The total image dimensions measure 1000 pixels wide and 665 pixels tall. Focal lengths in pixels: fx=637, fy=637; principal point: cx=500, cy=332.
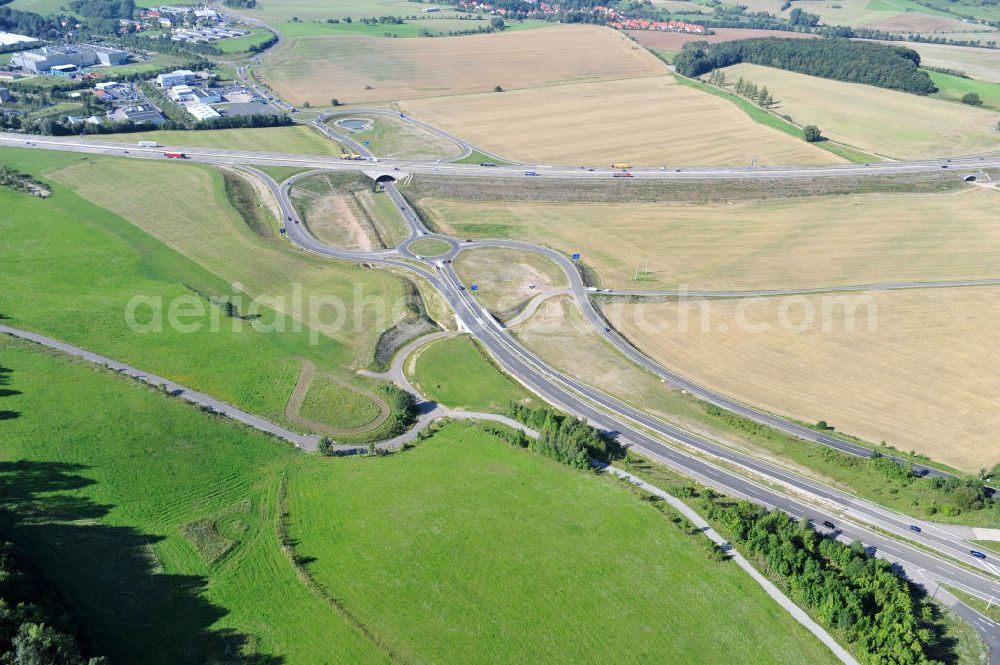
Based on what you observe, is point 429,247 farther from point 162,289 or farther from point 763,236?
point 763,236

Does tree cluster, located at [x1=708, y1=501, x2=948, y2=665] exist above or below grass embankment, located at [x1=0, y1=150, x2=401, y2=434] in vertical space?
below

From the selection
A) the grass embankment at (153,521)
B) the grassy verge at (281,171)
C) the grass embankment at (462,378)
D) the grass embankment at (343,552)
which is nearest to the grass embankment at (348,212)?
the grassy verge at (281,171)

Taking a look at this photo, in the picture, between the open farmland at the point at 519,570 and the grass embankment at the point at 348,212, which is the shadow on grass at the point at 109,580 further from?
the grass embankment at the point at 348,212

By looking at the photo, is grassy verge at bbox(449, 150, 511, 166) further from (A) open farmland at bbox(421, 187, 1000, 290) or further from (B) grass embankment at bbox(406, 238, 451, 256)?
(B) grass embankment at bbox(406, 238, 451, 256)

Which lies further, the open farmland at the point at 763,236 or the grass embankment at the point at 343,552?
the open farmland at the point at 763,236

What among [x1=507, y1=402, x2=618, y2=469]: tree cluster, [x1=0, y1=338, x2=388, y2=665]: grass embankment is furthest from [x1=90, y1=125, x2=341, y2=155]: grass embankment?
[x1=507, y1=402, x2=618, y2=469]: tree cluster
